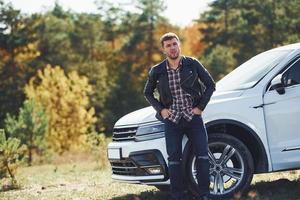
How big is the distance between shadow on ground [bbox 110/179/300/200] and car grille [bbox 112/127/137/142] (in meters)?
0.94

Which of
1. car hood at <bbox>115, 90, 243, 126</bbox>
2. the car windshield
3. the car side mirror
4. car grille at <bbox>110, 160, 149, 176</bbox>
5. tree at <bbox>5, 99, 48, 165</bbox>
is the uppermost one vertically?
the car windshield

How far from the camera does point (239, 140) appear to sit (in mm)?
6754

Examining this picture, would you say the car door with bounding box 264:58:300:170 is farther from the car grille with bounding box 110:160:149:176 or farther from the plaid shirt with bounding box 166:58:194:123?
the car grille with bounding box 110:160:149:176

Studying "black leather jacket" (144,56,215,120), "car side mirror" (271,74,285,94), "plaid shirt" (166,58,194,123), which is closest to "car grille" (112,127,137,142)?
"black leather jacket" (144,56,215,120)

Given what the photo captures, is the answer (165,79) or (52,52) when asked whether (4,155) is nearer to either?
(165,79)

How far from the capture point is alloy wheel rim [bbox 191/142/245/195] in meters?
6.61

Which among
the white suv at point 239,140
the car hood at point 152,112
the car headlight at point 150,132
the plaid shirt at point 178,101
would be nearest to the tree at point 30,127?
the car hood at point 152,112

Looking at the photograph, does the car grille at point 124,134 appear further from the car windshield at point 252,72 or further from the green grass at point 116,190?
the car windshield at point 252,72

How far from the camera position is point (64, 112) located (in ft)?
131

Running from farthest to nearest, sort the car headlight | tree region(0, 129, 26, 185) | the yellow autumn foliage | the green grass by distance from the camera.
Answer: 1. the yellow autumn foliage
2. tree region(0, 129, 26, 185)
3. the green grass
4. the car headlight

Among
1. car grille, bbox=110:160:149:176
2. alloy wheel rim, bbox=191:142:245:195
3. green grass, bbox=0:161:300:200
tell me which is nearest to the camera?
alloy wheel rim, bbox=191:142:245:195

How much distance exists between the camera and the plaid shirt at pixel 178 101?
241 inches

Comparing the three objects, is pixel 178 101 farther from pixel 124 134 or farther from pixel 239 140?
pixel 124 134

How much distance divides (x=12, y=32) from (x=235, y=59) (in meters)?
20.1
